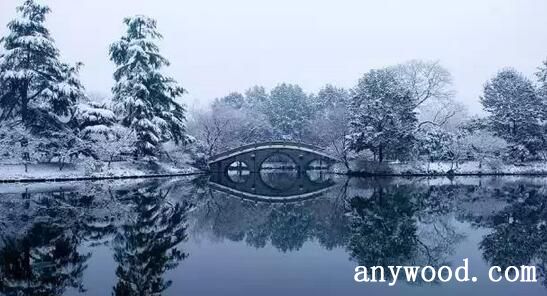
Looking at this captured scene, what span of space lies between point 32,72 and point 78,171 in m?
7.44

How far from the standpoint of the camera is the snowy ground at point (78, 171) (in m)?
31.1

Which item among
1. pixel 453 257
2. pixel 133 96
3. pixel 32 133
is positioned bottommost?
pixel 453 257

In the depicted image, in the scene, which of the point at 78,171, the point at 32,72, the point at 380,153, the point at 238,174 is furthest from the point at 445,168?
the point at 32,72

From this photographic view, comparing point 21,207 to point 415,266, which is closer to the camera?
point 415,266

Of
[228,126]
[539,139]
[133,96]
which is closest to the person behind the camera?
[133,96]

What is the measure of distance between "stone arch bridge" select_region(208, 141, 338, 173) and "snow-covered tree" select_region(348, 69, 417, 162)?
14.3ft

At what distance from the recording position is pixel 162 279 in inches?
364

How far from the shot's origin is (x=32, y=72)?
33.0 metres

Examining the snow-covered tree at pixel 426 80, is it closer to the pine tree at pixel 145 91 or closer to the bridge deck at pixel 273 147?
the bridge deck at pixel 273 147

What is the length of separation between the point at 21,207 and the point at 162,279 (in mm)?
11791

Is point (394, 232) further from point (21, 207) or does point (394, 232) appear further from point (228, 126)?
point (228, 126)

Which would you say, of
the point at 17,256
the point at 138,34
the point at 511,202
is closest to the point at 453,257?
the point at 17,256

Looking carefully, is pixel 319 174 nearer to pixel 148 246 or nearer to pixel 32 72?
pixel 32 72

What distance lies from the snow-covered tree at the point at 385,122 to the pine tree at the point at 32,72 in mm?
24211
